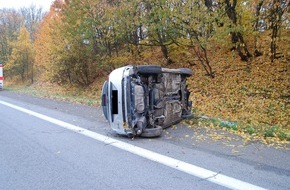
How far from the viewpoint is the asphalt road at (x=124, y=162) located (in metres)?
3.62

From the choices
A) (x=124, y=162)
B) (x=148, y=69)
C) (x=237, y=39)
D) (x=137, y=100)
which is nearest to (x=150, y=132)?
(x=137, y=100)

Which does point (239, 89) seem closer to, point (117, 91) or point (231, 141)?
point (231, 141)

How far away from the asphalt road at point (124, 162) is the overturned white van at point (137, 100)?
0.86 ft

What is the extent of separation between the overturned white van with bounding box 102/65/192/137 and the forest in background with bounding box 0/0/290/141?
1.60 meters

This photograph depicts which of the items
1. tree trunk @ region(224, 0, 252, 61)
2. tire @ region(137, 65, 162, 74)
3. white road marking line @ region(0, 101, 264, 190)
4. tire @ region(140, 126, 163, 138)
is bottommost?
white road marking line @ region(0, 101, 264, 190)

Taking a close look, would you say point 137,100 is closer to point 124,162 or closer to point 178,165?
point 124,162

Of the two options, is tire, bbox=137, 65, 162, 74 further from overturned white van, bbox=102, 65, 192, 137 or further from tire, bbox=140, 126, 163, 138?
tire, bbox=140, 126, 163, 138

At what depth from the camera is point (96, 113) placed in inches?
350

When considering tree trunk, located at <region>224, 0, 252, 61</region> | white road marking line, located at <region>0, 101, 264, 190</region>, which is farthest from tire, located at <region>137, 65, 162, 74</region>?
tree trunk, located at <region>224, 0, 252, 61</region>

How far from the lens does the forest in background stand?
31.2ft

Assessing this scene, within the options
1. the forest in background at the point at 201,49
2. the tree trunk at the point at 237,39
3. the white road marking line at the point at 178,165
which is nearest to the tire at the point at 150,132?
the white road marking line at the point at 178,165

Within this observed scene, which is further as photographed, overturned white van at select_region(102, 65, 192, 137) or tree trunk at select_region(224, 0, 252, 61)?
tree trunk at select_region(224, 0, 252, 61)

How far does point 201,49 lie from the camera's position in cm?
1336

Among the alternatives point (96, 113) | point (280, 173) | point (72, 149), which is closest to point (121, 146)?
point (72, 149)
